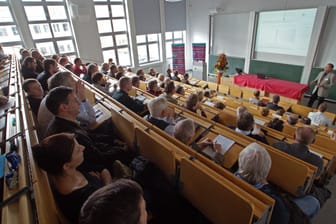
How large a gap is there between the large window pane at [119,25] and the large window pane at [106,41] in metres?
0.50

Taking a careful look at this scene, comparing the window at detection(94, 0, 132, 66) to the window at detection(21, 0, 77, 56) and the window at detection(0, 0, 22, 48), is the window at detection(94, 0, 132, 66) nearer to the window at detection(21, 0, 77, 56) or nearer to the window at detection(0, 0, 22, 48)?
the window at detection(21, 0, 77, 56)

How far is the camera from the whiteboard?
816 centimetres

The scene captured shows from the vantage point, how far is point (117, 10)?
823 centimetres

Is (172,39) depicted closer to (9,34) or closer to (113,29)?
(113,29)

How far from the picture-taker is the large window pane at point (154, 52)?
9.79 m

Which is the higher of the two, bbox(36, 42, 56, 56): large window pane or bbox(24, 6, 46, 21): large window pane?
bbox(24, 6, 46, 21): large window pane

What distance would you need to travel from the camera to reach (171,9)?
376 inches

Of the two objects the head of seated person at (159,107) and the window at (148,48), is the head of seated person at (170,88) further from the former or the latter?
the window at (148,48)

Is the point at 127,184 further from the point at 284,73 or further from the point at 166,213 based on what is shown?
the point at 284,73

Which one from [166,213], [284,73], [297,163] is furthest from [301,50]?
[166,213]

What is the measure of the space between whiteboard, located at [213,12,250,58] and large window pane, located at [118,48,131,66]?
4.43 m

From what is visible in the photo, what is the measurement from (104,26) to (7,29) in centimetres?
336

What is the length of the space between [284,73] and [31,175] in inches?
337

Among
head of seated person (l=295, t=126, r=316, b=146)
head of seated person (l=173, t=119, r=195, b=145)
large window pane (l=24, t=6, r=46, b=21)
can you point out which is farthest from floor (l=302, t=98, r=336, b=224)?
large window pane (l=24, t=6, r=46, b=21)
